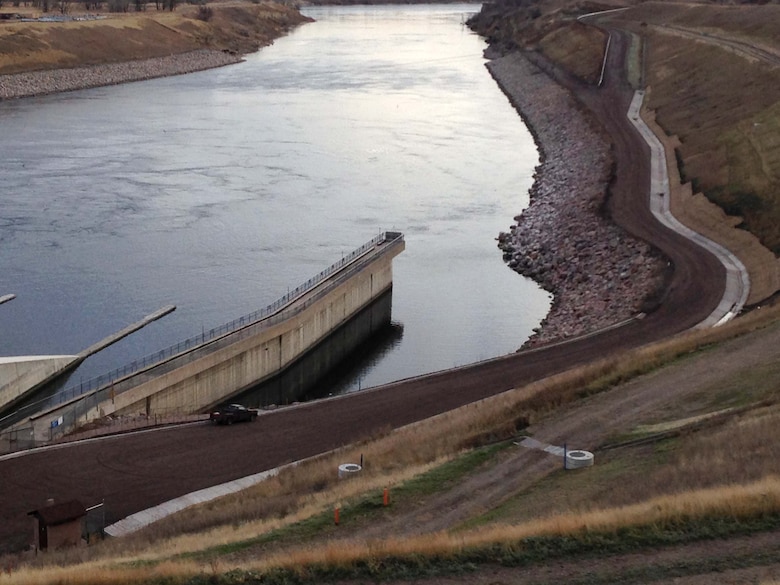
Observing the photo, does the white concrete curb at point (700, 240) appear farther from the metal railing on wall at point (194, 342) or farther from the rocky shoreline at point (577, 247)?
the metal railing on wall at point (194, 342)

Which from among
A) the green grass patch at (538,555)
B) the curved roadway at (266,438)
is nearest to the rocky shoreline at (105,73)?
the curved roadway at (266,438)

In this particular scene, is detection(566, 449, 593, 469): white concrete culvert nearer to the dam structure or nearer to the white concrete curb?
the dam structure

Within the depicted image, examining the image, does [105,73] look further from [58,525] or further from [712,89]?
[58,525]

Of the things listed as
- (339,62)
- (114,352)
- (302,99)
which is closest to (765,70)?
(302,99)

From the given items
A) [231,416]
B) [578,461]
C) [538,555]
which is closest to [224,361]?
[231,416]

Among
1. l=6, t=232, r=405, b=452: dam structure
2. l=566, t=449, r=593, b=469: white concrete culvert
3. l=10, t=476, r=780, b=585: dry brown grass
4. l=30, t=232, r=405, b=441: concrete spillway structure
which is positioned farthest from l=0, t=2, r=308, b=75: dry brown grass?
l=10, t=476, r=780, b=585: dry brown grass

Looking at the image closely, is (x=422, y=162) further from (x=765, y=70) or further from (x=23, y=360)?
(x=23, y=360)

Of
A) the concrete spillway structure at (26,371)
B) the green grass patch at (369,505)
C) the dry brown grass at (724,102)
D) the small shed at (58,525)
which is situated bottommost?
the concrete spillway structure at (26,371)
